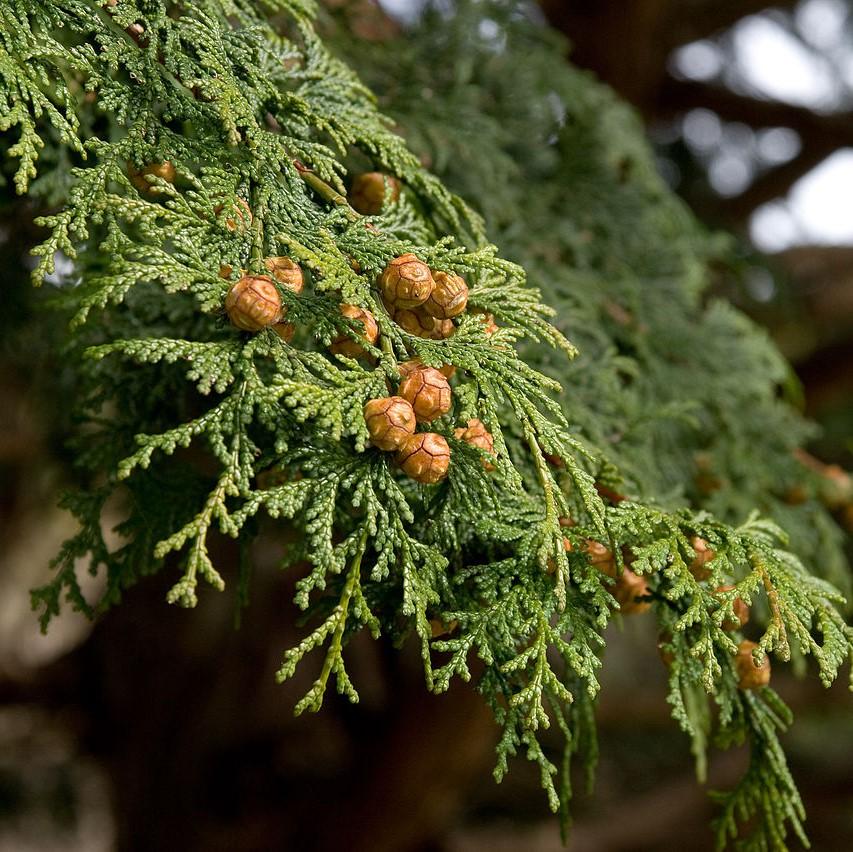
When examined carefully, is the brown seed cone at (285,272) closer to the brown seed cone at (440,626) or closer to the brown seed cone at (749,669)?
the brown seed cone at (440,626)

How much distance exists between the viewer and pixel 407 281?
0.59 m

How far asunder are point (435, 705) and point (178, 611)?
2.73 feet

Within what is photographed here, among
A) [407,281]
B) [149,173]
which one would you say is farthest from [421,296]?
[149,173]

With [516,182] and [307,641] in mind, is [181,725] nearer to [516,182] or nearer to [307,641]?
[516,182]

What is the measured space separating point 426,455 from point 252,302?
0.15 metres

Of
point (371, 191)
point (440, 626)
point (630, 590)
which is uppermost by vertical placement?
point (371, 191)

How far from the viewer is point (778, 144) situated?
2.59 meters

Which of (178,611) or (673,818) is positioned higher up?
(673,818)

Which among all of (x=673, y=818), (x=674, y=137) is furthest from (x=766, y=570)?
(x=673, y=818)

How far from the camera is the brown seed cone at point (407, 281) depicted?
59 centimetres

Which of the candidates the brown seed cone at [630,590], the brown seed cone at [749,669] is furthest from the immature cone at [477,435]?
the brown seed cone at [749,669]

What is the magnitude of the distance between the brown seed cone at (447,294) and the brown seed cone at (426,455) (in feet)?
0.35

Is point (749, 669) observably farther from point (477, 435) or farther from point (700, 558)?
point (477, 435)

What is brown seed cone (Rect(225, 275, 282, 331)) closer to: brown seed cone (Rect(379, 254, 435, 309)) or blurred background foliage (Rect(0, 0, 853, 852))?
brown seed cone (Rect(379, 254, 435, 309))
